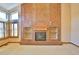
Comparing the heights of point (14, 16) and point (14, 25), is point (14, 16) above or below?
above

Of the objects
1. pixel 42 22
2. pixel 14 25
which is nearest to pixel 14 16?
pixel 14 25

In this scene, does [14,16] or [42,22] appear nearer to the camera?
[14,16]

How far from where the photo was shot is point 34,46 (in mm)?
2107

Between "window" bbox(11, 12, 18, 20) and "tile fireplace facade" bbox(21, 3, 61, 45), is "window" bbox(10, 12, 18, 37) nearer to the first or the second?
"window" bbox(11, 12, 18, 20)

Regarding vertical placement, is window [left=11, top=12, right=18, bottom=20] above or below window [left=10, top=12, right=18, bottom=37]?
above

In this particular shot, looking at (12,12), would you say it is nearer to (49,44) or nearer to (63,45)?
(49,44)

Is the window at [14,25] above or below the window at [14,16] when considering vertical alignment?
below

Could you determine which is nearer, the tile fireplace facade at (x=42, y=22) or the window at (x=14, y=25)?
the window at (x=14, y=25)

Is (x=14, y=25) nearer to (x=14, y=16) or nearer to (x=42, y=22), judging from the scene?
(x=14, y=16)

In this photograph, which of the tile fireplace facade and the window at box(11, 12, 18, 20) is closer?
the window at box(11, 12, 18, 20)

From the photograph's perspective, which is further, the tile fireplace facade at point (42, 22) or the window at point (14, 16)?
the tile fireplace facade at point (42, 22)

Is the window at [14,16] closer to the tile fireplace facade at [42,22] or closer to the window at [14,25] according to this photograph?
the window at [14,25]

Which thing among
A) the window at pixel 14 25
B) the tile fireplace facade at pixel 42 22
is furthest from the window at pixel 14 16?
the tile fireplace facade at pixel 42 22

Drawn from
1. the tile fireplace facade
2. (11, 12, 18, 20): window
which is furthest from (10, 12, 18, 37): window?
the tile fireplace facade
